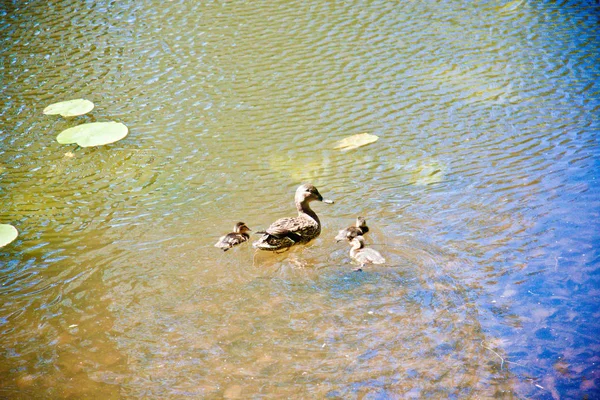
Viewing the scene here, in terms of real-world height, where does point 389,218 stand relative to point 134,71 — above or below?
below

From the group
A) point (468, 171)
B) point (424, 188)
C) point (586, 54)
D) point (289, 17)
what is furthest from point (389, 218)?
point (289, 17)

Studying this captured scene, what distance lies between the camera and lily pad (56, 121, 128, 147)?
710 cm

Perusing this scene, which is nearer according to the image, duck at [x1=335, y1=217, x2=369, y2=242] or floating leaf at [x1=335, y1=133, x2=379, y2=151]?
duck at [x1=335, y1=217, x2=369, y2=242]

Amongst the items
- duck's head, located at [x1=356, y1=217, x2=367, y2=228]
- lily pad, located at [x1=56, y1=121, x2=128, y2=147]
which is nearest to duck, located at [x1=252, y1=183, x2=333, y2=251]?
duck's head, located at [x1=356, y1=217, x2=367, y2=228]

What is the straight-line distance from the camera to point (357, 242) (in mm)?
5172

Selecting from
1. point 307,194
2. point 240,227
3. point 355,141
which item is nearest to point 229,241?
point 240,227

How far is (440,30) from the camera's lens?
9.39 metres

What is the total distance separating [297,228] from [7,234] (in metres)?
2.80

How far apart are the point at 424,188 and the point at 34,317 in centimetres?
384

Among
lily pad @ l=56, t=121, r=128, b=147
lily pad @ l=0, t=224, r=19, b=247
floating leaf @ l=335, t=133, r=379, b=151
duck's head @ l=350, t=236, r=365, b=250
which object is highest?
lily pad @ l=56, t=121, r=128, b=147

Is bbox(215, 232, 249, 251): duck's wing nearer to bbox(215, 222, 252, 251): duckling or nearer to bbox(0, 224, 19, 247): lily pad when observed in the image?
bbox(215, 222, 252, 251): duckling

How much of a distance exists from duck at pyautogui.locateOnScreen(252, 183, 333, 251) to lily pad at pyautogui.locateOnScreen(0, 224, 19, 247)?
7.62 feet

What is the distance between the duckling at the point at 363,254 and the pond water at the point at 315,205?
0.30 ft

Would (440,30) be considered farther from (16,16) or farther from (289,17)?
(16,16)
